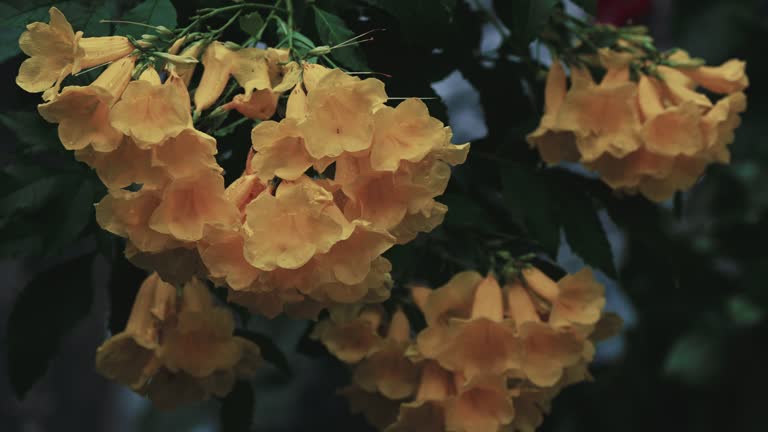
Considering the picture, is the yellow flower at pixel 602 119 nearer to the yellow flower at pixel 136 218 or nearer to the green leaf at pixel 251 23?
the green leaf at pixel 251 23

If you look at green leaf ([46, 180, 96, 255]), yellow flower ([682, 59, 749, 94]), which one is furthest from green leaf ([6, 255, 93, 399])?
yellow flower ([682, 59, 749, 94])

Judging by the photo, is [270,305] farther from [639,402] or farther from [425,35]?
[639,402]

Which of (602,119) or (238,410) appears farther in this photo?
(238,410)

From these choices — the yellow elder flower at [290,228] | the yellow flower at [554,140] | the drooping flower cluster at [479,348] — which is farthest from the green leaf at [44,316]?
the yellow flower at [554,140]

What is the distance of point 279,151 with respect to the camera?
822 mm

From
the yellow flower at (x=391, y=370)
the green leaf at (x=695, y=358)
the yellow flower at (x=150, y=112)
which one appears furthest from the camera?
the green leaf at (x=695, y=358)

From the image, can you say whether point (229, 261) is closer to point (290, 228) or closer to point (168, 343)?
point (290, 228)

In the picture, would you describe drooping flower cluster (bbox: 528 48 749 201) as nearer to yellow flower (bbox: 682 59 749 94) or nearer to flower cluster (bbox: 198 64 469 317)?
yellow flower (bbox: 682 59 749 94)

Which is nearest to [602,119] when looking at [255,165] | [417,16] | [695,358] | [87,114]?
[417,16]

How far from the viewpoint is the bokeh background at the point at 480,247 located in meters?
1.12

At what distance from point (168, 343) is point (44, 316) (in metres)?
0.25

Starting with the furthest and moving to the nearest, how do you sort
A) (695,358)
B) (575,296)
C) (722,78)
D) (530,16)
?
(695,358)
(722,78)
(575,296)
(530,16)

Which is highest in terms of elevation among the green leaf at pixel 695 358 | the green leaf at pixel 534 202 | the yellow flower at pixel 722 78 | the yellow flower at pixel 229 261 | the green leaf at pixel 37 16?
the green leaf at pixel 37 16

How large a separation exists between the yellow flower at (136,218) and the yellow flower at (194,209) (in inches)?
0.9
